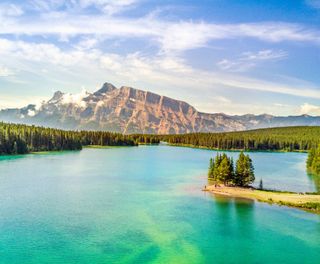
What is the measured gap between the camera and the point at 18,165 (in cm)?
13662

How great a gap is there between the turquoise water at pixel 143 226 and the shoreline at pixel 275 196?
10.9 ft

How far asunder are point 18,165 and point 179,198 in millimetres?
78442

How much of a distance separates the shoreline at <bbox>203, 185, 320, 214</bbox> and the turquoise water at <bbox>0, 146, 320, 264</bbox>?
3.31m

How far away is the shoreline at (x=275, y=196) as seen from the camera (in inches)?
2982

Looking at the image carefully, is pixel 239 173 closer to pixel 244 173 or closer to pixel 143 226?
pixel 244 173

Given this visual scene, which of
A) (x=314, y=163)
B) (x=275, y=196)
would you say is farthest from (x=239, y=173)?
(x=314, y=163)

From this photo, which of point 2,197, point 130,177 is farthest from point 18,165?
point 2,197

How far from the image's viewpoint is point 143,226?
6141cm

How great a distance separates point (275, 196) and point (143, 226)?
122 feet

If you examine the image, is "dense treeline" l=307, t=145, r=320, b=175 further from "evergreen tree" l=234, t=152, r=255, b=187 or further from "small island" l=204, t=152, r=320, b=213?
"evergreen tree" l=234, t=152, r=255, b=187

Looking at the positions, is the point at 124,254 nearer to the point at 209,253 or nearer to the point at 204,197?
the point at 209,253

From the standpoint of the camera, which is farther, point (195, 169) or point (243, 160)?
point (195, 169)

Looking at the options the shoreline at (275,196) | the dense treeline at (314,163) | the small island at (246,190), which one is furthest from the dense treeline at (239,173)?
the dense treeline at (314,163)

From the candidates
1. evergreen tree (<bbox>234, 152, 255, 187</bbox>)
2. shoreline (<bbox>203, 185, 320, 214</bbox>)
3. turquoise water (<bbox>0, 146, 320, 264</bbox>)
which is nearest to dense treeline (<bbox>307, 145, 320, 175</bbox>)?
turquoise water (<bbox>0, 146, 320, 264</bbox>)
